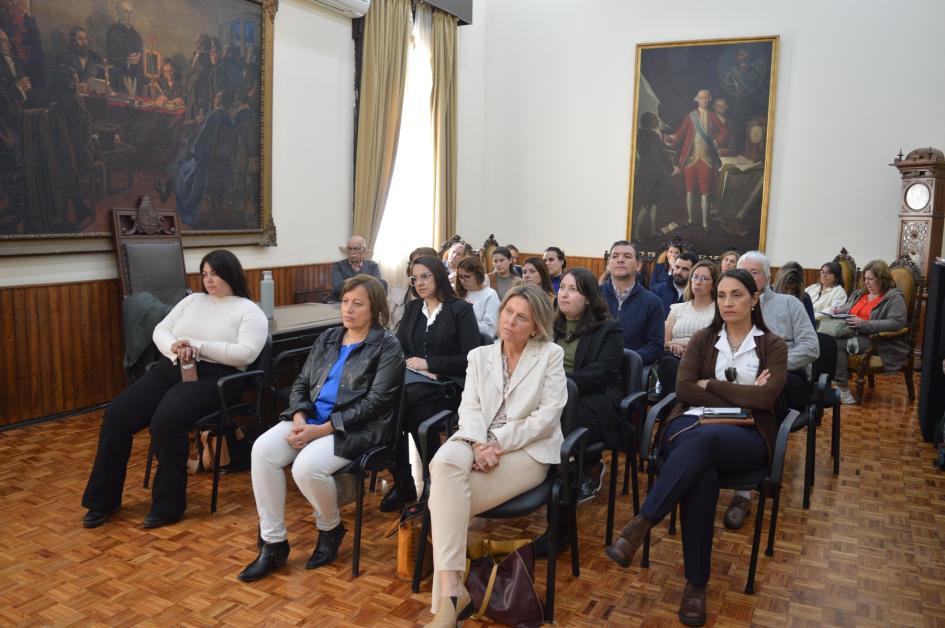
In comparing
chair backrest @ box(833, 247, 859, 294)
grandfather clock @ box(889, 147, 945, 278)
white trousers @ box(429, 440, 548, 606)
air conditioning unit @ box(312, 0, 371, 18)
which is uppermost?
air conditioning unit @ box(312, 0, 371, 18)

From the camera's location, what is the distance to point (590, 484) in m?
3.94

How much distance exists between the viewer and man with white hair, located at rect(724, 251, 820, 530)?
13.8 feet

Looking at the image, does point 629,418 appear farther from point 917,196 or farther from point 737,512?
point 917,196

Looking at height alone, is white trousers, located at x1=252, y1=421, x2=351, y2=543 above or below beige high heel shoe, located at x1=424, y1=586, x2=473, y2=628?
above

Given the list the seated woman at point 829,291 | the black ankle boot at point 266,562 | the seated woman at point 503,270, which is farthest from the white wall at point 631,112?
the black ankle boot at point 266,562

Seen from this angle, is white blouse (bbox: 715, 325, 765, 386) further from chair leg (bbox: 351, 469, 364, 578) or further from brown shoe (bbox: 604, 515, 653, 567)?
chair leg (bbox: 351, 469, 364, 578)

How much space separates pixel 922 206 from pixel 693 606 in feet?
21.5

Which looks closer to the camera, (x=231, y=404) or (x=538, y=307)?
(x=538, y=307)

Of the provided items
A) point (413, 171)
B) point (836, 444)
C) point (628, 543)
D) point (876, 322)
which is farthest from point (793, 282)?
point (413, 171)

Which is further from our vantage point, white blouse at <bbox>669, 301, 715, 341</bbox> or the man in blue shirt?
white blouse at <bbox>669, 301, 715, 341</bbox>

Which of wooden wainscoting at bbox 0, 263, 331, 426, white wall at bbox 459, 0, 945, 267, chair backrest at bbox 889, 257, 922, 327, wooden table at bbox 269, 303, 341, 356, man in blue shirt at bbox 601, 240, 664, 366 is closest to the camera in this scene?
man in blue shirt at bbox 601, 240, 664, 366

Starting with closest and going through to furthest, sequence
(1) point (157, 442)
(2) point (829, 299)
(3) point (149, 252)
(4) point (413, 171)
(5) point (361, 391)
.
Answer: (5) point (361, 391), (1) point (157, 442), (3) point (149, 252), (2) point (829, 299), (4) point (413, 171)

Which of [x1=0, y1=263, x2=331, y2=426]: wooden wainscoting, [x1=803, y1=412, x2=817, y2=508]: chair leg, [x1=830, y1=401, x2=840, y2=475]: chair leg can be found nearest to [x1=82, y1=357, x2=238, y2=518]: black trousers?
[x1=0, y1=263, x2=331, y2=426]: wooden wainscoting

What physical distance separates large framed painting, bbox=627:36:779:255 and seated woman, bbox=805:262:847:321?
5.06ft
